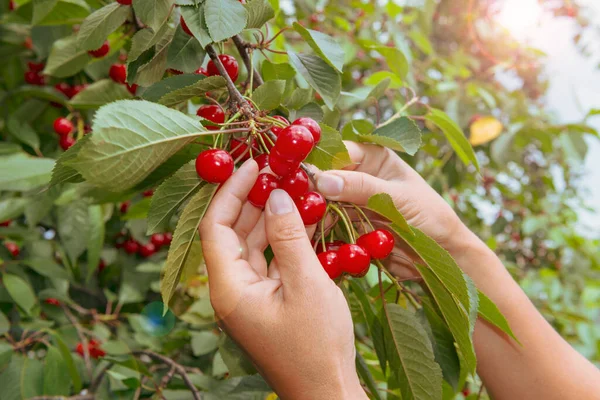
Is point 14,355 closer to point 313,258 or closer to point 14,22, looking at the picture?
point 14,22

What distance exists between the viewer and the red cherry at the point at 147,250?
208 centimetres

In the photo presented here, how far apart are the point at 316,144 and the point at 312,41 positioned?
0.19 m

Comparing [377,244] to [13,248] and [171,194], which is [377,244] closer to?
[171,194]

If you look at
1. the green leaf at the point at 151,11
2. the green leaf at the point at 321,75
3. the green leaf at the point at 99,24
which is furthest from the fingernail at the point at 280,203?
the green leaf at the point at 99,24

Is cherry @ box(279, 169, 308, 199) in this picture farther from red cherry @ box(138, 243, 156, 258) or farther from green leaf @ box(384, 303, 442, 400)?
red cherry @ box(138, 243, 156, 258)

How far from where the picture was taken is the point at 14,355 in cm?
151

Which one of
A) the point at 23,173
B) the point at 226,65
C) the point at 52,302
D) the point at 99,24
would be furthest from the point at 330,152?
the point at 52,302

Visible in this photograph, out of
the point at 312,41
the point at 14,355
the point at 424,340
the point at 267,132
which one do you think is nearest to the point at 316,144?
the point at 267,132

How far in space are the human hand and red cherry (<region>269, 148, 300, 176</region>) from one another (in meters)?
0.03

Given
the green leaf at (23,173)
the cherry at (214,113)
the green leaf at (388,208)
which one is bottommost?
the green leaf at (23,173)

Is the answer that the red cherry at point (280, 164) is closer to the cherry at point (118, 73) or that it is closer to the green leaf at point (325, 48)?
the green leaf at point (325, 48)

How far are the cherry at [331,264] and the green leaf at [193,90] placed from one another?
0.33 m

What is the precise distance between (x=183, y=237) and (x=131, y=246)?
146 cm

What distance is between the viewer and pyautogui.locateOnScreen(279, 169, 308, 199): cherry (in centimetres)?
81
